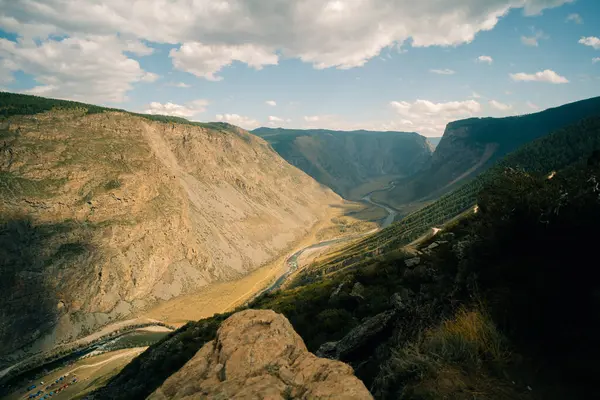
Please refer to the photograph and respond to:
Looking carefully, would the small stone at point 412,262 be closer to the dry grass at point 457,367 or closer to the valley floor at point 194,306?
the dry grass at point 457,367

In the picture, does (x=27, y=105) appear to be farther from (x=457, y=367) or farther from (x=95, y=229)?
(x=457, y=367)

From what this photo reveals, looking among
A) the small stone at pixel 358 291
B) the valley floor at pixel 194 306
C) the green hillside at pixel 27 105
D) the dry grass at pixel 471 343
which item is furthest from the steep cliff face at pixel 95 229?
the dry grass at pixel 471 343

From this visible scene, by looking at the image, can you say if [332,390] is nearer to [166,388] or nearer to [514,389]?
[514,389]

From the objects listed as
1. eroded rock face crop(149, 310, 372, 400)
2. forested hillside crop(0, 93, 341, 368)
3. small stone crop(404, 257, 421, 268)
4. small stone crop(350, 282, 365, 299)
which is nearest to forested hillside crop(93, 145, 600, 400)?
eroded rock face crop(149, 310, 372, 400)

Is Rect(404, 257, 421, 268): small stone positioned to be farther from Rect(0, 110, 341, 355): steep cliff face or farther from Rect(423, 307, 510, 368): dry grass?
Rect(0, 110, 341, 355): steep cliff face

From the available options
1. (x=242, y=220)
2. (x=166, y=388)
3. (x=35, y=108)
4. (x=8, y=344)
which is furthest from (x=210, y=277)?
(x=166, y=388)

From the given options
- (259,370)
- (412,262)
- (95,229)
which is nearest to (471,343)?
(259,370)
